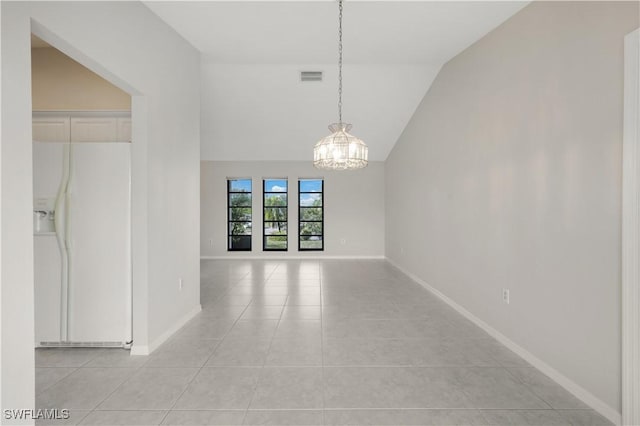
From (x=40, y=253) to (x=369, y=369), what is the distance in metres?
2.94


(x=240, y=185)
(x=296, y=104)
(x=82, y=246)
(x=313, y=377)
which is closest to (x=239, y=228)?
(x=240, y=185)

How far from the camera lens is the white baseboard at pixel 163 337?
2.46 m

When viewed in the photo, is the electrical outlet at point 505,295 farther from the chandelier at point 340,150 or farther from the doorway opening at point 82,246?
the doorway opening at point 82,246

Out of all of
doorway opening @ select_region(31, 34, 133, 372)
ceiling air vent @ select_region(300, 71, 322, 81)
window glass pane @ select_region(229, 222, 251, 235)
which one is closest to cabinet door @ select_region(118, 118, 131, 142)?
doorway opening @ select_region(31, 34, 133, 372)

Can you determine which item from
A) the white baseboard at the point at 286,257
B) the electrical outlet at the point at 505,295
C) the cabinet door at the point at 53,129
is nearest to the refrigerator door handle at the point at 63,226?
the cabinet door at the point at 53,129

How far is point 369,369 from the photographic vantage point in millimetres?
2209

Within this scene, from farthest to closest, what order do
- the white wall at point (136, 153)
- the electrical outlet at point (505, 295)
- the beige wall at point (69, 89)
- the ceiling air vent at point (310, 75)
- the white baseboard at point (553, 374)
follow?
the ceiling air vent at point (310, 75), the beige wall at point (69, 89), the electrical outlet at point (505, 295), the white baseboard at point (553, 374), the white wall at point (136, 153)

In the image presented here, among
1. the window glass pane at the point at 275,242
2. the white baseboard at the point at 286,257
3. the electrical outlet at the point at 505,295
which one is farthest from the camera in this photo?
the window glass pane at the point at 275,242

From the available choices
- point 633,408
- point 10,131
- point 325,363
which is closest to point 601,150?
point 633,408

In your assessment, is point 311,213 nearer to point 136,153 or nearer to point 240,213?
point 240,213

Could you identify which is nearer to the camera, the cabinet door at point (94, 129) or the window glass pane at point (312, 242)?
the cabinet door at point (94, 129)

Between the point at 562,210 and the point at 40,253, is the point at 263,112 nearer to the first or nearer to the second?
the point at 40,253

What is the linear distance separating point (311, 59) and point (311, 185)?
162 inches

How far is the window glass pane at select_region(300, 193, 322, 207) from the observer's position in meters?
7.64
